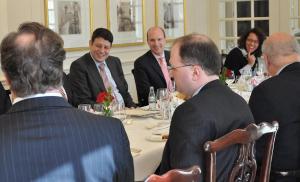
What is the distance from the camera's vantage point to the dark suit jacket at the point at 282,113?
3006 millimetres

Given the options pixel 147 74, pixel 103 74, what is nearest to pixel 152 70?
pixel 147 74

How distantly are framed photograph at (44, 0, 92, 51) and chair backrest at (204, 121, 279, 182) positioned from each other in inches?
153

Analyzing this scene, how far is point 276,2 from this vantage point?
306 inches

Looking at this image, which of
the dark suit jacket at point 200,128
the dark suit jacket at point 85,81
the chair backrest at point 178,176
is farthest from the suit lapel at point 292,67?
the dark suit jacket at point 85,81

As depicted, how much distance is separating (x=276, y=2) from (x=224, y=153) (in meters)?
5.94

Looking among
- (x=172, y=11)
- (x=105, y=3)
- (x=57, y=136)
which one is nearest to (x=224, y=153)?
(x=57, y=136)

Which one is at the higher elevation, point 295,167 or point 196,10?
point 196,10

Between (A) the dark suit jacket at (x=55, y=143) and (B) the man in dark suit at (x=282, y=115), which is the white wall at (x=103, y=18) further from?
(A) the dark suit jacket at (x=55, y=143)

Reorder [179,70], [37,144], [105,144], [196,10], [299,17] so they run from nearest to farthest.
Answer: [37,144]
[105,144]
[179,70]
[299,17]
[196,10]

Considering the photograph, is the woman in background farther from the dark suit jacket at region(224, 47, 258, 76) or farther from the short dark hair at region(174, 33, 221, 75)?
the short dark hair at region(174, 33, 221, 75)

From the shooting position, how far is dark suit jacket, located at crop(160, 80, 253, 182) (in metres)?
2.21

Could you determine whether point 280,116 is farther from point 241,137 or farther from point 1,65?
point 1,65

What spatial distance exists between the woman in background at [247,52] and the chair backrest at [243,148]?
13.2 ft

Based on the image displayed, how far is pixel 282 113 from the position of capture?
3.01 m
